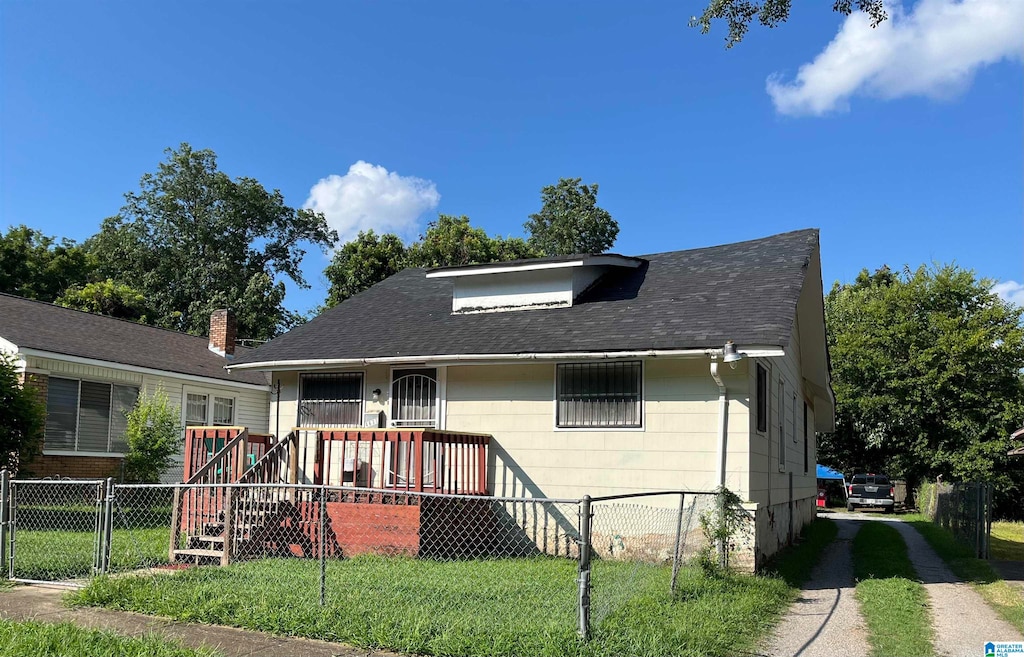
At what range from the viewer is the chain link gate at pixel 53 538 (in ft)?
27.2

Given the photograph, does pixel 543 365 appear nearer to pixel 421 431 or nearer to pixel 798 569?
pixel 421 431

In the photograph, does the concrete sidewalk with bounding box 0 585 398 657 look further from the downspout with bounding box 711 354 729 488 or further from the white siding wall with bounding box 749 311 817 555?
the white siding wall with bounding box 749 311 817 555

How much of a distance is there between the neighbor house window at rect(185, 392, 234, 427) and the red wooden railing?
8893 millimetres

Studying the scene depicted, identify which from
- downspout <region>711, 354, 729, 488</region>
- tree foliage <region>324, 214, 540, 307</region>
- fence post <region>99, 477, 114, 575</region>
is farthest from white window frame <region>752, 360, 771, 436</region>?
tree foliage <region>324, 214, 540, 307</region>

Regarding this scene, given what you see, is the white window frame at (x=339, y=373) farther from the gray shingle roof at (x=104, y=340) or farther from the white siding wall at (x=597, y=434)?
the gray shingle roof at (x=104, y=340)

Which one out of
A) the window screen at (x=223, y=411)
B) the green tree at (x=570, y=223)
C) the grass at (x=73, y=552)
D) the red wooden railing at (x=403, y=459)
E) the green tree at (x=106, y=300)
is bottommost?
the grass at (x=73, y=552)

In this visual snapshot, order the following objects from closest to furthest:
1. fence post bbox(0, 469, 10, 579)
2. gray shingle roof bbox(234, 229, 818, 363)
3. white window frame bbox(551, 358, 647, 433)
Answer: fence post bbox(0, 469, 10, 579) < gray shingle roof bbox(234, 229, 818, 363) < white window frame bbox(551, 358, 647, 433)

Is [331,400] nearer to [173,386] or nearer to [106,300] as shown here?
[173,386]

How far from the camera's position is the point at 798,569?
11.4 meters

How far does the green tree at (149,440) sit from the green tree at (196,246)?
23716 mm

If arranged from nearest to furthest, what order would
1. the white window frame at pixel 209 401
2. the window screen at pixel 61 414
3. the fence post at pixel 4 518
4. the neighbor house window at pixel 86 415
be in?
the fence post at pixel 4 518
the window screen at pixel 61 414
the neighbor house window at pixel 86 415
the white window frame at pixel 209 401

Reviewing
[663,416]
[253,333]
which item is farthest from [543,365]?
[253,333]

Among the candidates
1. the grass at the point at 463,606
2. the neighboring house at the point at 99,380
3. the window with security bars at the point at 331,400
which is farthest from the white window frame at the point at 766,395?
the neighboring house at the point at 99,380

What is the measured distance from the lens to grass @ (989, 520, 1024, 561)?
49.4ft
